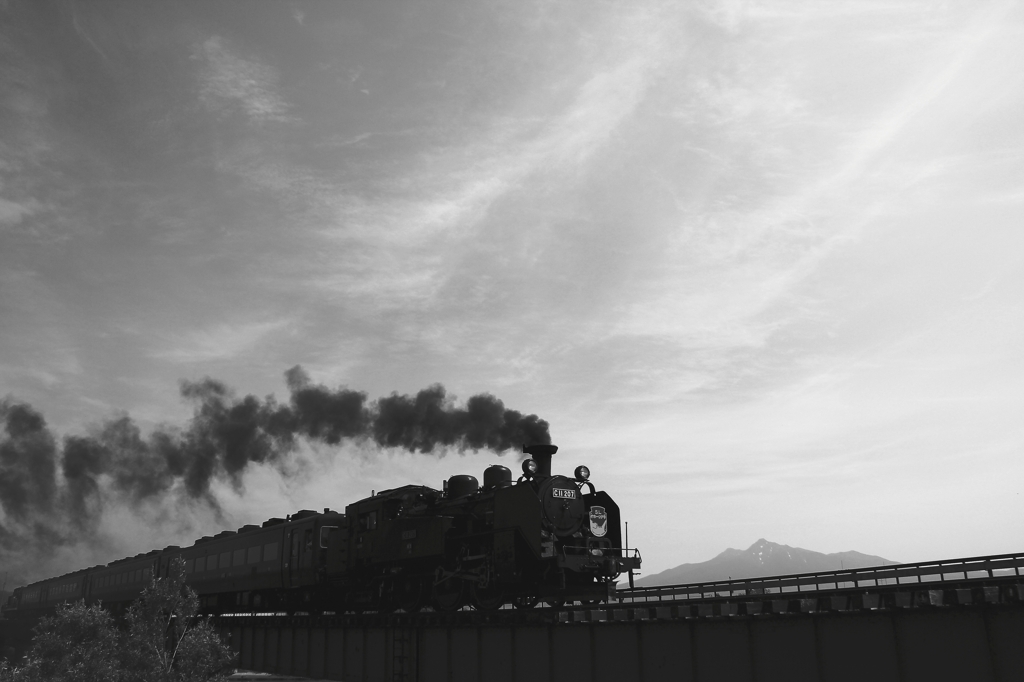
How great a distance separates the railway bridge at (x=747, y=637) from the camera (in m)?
10.5

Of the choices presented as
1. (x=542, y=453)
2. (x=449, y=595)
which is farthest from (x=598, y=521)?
(x=449, y=595)

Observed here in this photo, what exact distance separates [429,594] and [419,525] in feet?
7.17

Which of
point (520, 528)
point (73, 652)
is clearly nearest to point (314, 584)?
point (73, 652)

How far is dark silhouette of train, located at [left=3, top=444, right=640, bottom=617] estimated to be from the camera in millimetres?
18781

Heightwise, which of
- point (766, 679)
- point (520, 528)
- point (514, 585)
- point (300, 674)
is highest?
point (520, 528)

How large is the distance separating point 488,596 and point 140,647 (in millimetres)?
16513

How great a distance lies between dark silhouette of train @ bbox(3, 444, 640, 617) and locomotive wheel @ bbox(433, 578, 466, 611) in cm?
3

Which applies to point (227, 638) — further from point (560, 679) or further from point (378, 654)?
point (560, 679)

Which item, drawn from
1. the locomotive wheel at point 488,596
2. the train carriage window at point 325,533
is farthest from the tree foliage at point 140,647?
the locomotive wheel at point 488,596

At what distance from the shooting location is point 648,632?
14148 millimetres

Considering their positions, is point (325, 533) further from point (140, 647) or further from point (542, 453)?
point (542, 453)

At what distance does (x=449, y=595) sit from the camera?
2117cm

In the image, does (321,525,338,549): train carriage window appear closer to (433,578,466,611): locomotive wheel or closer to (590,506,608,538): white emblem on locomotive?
(433,578,466,611): locomotive wheel

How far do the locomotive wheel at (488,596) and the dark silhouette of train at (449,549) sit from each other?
37mm
